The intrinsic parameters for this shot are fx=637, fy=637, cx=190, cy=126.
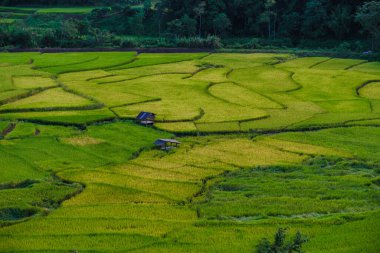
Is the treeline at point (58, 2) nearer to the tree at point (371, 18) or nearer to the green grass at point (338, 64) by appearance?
the tree at point (371, 18)

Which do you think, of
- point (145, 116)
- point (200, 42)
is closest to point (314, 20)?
point (200, 42)

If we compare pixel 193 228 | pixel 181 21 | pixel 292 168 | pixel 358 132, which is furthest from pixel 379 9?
pixel 193 228

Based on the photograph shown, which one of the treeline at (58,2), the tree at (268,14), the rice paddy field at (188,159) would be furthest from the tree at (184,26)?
the rice paddy field at (188,159)

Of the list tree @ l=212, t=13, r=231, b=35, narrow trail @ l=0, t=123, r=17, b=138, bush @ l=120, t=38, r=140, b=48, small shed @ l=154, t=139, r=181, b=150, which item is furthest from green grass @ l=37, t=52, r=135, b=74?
small shed @ l=154, t=139, r=181, b=150

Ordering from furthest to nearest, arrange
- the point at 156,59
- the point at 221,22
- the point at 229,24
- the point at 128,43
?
1. the point at 229,24
2. the point at 221,22
3. the point at 128,43
4. the point at 156,59

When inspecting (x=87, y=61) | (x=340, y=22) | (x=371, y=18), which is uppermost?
(x=371, y=18)

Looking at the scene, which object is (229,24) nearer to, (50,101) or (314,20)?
(314,20)
